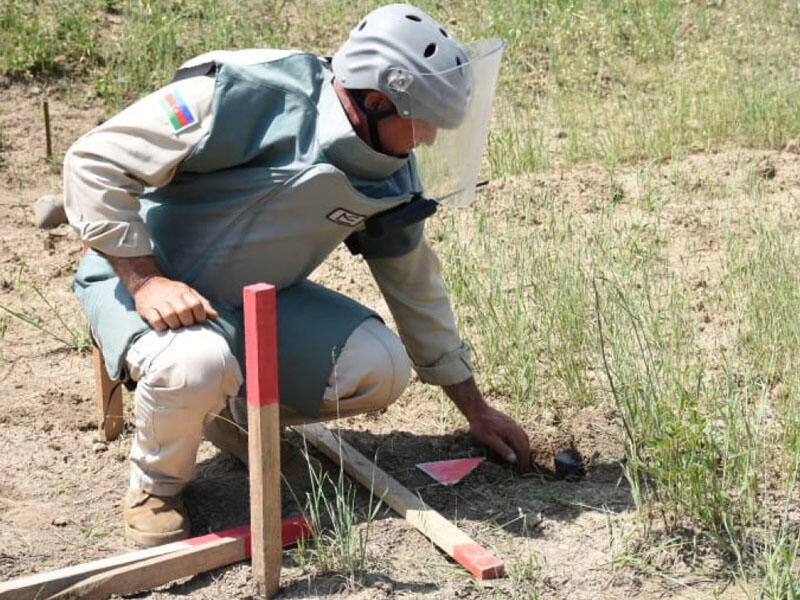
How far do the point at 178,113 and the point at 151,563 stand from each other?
1107 mm

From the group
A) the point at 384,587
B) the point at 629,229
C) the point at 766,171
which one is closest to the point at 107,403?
the point at 384,587

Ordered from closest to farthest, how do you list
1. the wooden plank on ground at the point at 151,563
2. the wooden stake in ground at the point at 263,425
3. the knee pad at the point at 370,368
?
1. the wooden stake in ground at the point at 263,425
2. the wooden plank on ground at the point at 151,563
3. the knee pad at the point at 370,368

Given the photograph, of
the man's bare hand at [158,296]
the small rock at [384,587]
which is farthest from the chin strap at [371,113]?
the small rock at [384,587]

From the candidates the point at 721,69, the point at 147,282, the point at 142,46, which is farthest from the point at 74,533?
the point at 721,69

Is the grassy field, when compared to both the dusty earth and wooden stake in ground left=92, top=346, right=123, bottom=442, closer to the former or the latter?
the dusty earth

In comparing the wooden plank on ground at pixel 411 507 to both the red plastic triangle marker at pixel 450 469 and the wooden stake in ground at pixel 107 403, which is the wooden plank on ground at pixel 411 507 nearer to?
the red plastic triangle marker at pixel 450 469

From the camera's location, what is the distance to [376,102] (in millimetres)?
3258

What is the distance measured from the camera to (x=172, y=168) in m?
3.21

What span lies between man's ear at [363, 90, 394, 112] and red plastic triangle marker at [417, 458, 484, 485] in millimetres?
1127

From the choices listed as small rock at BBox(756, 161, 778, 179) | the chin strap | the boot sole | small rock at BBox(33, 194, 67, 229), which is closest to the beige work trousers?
the boot sole

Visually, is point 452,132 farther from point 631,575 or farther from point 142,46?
point 142,46

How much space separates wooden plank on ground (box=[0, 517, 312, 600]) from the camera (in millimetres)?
2955

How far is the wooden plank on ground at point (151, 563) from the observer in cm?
296

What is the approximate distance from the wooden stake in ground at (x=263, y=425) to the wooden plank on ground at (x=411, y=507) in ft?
1.33
